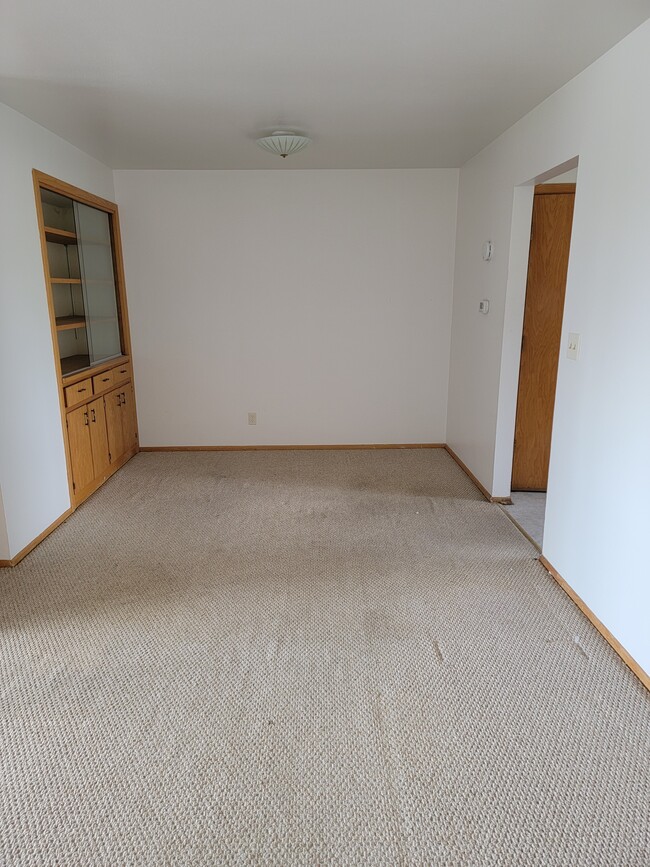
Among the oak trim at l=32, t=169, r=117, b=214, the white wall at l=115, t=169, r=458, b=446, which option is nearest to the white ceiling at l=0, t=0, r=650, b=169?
the oak trim at l=32, t=169, r=117, b=214

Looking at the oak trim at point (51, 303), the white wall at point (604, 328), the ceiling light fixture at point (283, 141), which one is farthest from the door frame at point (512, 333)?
the oak trim at point (51, 303)

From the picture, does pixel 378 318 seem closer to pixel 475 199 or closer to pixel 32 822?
pixel 475 199

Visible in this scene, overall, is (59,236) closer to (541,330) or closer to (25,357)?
(25,357)

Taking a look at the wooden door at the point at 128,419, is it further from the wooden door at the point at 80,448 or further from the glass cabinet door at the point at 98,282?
the wooden door at the point at 80,448

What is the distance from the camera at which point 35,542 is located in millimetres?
3217

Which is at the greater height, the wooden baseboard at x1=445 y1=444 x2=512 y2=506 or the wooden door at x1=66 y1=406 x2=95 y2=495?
the wooden door at x1=66 y1=406 x2=95 y2=495

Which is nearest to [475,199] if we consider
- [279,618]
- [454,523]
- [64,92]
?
[454,523]

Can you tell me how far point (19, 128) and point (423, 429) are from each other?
3.68 metres

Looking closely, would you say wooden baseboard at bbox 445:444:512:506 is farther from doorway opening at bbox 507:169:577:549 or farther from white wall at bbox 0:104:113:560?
white wall at bbox 0:104:113:560

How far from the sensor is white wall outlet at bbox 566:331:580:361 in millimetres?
2613

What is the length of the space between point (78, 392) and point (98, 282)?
3.32 feet

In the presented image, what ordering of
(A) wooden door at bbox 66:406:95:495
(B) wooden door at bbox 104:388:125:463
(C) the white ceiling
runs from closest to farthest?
(C) the white ceiling → (A) wooden door at bbox 66:406:95:495 → (B) wooden door at bbox 104:388:125:463

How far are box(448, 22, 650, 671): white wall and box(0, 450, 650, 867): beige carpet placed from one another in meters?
0.31

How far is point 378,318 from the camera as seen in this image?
192 inches
